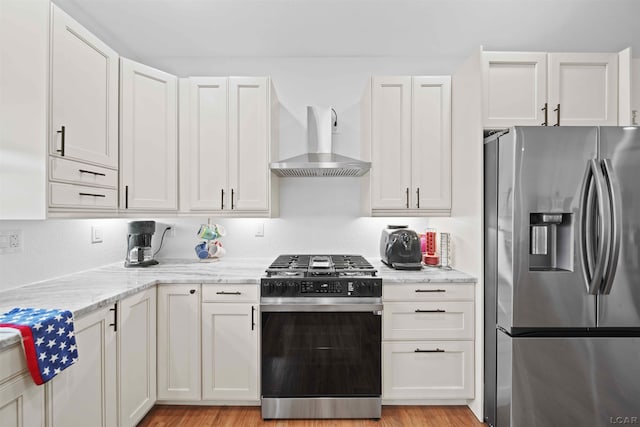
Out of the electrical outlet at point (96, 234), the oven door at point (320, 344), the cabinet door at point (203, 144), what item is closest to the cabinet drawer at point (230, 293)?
the oven door at point (320, 344)

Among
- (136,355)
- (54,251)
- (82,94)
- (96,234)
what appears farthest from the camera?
(96,234)

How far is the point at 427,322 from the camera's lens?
220 centimetres

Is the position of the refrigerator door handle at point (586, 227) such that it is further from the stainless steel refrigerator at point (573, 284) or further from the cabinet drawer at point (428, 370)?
the cabinet drawer at point (428, 370)

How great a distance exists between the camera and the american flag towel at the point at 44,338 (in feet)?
3.86

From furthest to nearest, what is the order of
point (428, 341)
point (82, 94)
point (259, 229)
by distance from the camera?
point (259, 229) < point (428, 341) < point (82, 94)

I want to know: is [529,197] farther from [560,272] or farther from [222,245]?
[222,245]

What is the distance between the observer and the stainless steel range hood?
237 cm

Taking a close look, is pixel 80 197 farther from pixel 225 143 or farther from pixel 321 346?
pixel 321 346

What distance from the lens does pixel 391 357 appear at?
7.22 feet

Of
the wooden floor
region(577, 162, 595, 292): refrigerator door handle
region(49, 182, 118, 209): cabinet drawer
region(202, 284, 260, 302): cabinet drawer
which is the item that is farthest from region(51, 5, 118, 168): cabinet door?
region(577, 162, 595, 292): refrigerator door handle

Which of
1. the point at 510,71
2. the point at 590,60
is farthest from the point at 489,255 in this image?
the point at 590,60

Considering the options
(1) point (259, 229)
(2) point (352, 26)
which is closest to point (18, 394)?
(1) point (259, 229)

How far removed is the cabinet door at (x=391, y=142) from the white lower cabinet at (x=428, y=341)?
0.69 m

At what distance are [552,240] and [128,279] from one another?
2.53 meters
